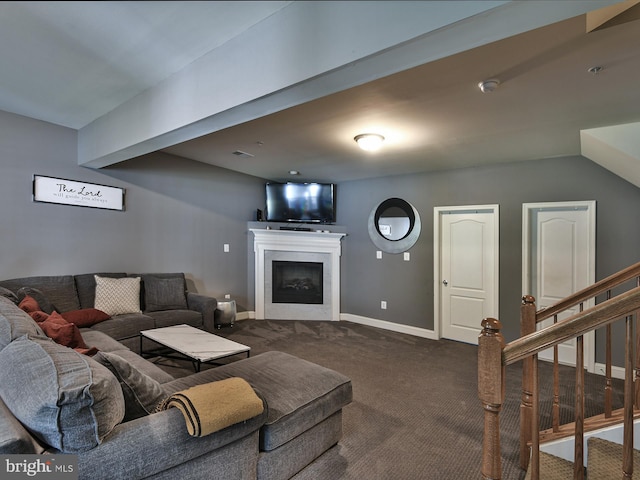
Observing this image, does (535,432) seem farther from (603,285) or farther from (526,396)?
(603,285)

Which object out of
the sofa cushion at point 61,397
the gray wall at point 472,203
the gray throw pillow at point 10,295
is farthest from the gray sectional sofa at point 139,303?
the gray wall at point 472,203

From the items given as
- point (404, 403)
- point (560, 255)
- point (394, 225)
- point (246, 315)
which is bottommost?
point (404, 403)

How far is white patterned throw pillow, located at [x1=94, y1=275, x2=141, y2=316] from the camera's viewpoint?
11.5 ft

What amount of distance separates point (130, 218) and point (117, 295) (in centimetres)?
102

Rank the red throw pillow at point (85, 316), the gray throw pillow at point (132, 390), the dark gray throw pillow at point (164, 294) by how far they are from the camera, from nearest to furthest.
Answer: the gray throw pillow at point (132, 390)
the red throw pillow at point (85, 316)
the dark gray throw pillow at point (164, 294)

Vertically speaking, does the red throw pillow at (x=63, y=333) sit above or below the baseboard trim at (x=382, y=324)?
above

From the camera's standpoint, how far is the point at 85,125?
3.42 meters

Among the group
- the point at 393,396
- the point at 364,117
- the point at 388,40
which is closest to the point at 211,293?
the point at 393,396

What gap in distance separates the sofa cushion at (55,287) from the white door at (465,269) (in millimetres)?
4360

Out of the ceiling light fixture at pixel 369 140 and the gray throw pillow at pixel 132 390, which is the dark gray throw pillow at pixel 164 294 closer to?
the gray throw pillow at pixel 132 390

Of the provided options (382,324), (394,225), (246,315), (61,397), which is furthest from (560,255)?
(61,397)

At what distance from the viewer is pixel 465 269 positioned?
4.45 metres

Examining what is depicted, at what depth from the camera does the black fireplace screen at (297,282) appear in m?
5.47

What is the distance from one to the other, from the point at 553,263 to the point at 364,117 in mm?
2841
